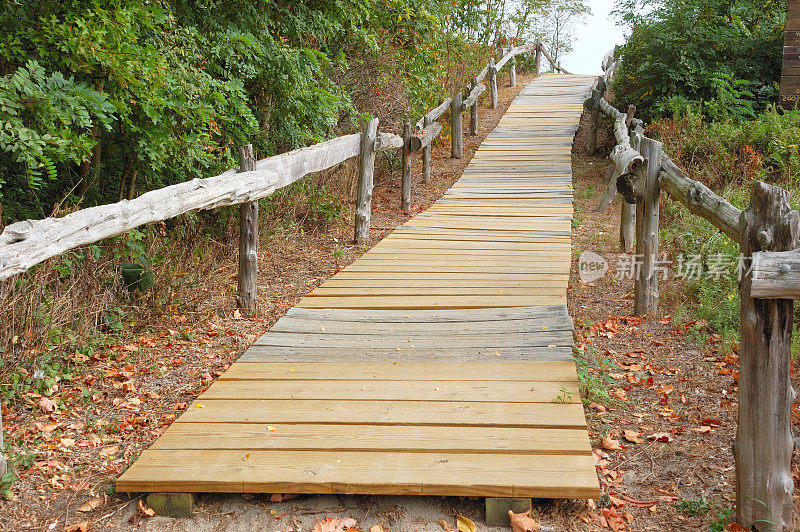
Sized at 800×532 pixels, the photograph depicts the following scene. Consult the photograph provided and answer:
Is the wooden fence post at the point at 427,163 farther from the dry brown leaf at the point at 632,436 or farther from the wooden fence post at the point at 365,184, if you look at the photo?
the dry brown leaf at the point at 632,436

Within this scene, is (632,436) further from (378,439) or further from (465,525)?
(378,439)

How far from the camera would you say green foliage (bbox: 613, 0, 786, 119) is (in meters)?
11.5

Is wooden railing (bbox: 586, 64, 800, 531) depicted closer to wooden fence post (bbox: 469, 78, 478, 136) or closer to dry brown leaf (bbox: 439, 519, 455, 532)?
dry brown leaf (bbox: 439, 519, 455, 532)

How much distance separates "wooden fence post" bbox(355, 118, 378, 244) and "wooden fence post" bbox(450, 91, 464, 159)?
5.90 meters

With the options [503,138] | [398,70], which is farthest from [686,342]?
[503,138]

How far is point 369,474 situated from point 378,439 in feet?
1.09

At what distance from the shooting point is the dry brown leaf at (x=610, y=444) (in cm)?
380

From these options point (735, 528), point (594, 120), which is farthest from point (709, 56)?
point (735, 528)

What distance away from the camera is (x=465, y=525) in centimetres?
301

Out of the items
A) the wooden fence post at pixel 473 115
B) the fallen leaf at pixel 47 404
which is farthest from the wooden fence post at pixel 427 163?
the fallen leaf at pixel 47 404

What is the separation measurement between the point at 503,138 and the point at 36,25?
11803 mm

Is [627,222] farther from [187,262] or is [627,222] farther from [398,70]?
[398,70]

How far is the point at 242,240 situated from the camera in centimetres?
582

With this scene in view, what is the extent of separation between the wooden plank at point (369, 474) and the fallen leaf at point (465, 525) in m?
0.11
